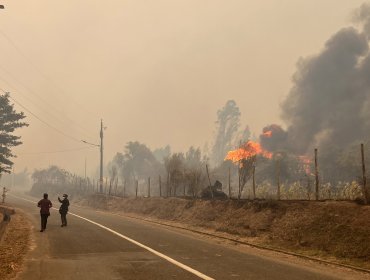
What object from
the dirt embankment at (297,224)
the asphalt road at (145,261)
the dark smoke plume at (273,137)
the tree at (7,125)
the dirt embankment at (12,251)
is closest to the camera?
the asphalt road at (145,261)

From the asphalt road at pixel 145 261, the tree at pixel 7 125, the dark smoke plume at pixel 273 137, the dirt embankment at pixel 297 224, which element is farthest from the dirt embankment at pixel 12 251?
the dark smoke plume at pixel 273 137

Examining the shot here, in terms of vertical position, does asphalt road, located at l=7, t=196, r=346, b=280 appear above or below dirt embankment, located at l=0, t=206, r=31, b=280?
below

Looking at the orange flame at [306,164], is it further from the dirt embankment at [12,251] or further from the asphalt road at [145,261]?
the dirt embankment at [12,251]

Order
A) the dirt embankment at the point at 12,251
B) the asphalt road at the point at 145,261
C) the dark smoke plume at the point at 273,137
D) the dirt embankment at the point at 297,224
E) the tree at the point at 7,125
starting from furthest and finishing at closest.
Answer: the dark smoke plume at the point at 273,137
the tree at the point at 7,125
the dirt embankment at the point at 297,224
the dirt embankment at the point at 12,251
the asphalt road at the point at 145,261

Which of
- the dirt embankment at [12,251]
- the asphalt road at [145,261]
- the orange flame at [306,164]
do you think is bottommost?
the asphalt road at [145,261]

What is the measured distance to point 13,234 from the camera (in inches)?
717

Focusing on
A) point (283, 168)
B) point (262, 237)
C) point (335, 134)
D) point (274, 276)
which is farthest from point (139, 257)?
point (335, 134)

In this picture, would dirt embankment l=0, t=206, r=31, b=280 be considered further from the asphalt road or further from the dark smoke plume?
the dark smoke plume

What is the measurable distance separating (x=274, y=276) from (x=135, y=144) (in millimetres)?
143101

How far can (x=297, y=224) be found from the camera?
17.6 meters

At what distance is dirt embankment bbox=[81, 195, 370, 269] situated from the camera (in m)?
14.0

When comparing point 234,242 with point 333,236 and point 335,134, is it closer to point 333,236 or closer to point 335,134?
point 333,236

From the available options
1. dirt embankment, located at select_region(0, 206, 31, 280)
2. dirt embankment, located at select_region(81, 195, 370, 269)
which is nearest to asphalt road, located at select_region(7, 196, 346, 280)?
dirt embankment, located at select_region(0, 206, 31, 280)

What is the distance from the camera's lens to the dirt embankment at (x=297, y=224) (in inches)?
552
